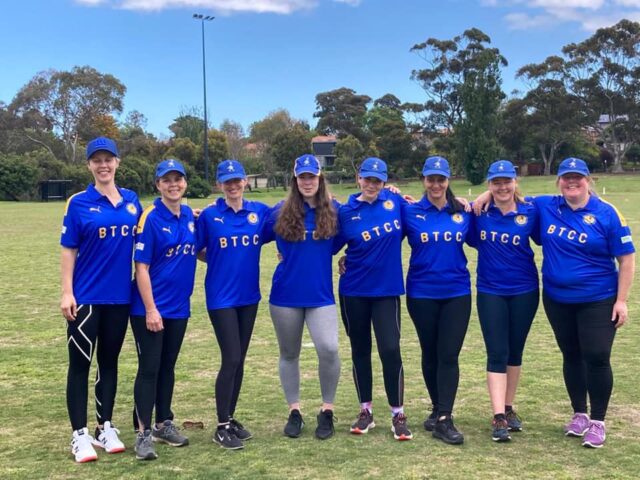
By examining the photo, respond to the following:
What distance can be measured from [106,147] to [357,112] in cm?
8645

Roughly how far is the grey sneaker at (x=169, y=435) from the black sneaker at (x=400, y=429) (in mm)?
1503

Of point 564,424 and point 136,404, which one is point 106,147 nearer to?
point 136,404

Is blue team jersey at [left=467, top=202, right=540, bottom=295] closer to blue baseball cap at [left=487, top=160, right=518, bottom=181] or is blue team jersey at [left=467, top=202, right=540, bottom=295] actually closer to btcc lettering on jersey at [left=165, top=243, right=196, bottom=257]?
blue baseball cap at [left=487, top=160, right=518, bottom=181]

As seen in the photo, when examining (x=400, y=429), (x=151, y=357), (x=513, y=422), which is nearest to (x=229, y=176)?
(x=151, y=357)

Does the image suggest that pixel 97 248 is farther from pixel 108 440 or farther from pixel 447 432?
pixel 447 432

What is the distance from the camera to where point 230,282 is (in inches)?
182

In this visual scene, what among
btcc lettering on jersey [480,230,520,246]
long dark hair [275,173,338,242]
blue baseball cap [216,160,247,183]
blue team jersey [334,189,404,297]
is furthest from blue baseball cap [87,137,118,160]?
btcc lettering on jersey [480,230,520,246]

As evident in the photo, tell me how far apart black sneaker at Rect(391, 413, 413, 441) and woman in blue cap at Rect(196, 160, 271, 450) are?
107cm

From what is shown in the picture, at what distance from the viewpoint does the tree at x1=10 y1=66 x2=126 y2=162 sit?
72750mm

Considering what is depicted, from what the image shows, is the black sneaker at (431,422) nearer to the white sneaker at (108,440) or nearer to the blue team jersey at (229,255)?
the blue team jersey at (229,255)

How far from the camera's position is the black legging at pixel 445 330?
4746mm

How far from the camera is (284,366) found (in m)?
4.94

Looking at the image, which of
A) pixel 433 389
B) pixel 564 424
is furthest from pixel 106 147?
pixel 564 424

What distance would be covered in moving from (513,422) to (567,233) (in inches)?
58.5
